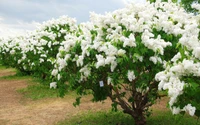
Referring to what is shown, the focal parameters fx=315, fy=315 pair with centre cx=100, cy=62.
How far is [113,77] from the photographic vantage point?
22.7ft

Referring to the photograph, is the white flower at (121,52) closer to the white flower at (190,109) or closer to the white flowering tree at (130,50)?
the white flowering tree at (130,50)

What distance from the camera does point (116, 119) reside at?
1004 centimetres

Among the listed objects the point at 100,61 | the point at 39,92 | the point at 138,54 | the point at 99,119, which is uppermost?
the point at 138,54

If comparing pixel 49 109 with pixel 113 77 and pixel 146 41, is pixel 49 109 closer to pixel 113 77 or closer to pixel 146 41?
pixel 113 77

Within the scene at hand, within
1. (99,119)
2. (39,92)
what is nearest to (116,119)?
(99,119)

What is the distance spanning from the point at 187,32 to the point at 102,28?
232cm

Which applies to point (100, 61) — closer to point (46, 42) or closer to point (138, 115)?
point (138, 115)

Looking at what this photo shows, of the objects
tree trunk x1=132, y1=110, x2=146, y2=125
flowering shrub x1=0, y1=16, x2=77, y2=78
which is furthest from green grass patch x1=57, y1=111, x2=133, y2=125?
flowering shrub x1=0, y1=16, x2=77, y2=78

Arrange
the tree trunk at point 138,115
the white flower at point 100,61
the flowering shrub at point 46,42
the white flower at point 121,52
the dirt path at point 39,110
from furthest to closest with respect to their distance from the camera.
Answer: the flowering shrub at point 46,42 < the dirt path at point 39,110 < the tree trunk at point 138,115 < the white flower at point 100,61 < the white flower at point 121,52

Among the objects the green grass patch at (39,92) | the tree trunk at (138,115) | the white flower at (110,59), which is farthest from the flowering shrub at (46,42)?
the white flower at (110,59)

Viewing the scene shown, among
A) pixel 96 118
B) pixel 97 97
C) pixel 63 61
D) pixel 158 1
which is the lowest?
pixel 96 118

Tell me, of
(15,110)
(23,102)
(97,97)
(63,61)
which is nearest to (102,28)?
(63,61)

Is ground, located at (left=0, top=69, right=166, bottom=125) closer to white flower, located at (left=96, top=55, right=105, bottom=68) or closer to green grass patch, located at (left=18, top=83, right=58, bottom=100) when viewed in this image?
green grass patch, located at (left=18, top=83, right=58, bottom=100)

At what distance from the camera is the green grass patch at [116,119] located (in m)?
9.38
